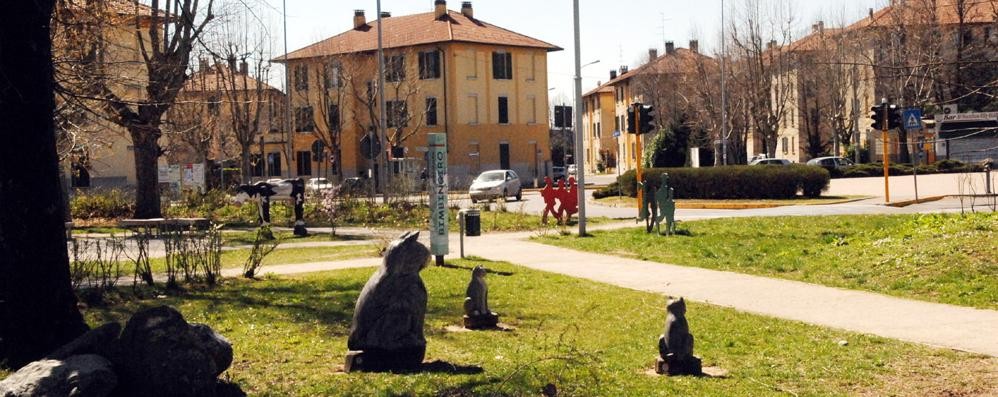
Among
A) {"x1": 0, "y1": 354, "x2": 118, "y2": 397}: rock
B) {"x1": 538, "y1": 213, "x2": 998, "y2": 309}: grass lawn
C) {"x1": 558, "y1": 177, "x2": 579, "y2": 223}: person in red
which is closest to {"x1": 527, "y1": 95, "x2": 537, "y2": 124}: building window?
{"x1": 558, "y1": 177, "x2": 579, "y2": 223}: person in red

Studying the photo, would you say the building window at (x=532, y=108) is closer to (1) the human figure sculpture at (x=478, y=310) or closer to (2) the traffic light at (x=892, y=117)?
(2) the traffic light at (x=892, y=117)

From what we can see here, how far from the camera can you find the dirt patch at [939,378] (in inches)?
306

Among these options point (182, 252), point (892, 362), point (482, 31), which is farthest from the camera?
point (482, 31)

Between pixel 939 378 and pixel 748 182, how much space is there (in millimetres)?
28981

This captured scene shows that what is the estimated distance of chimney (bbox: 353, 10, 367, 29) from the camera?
238 ft

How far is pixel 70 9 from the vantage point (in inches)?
501

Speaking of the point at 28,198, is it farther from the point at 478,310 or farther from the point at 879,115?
the point at 879,115

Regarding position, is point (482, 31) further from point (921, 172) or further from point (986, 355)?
point (986, 355)

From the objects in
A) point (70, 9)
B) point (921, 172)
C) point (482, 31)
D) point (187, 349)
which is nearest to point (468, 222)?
point (70, 9)

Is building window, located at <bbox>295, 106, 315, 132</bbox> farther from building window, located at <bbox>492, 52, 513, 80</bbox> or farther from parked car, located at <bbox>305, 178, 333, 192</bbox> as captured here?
parked car, located at <bbox>305, 178, 333, 192</bbox>

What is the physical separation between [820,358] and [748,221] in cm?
1593

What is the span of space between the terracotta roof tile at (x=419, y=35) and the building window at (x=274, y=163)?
10.5 meters

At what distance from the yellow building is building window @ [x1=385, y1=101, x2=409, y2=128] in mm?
82

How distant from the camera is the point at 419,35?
6800 cm
